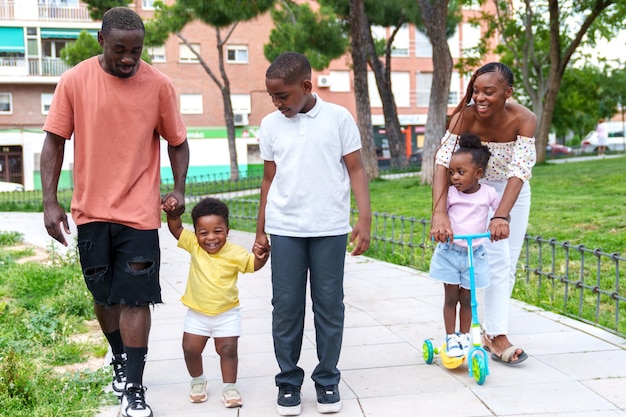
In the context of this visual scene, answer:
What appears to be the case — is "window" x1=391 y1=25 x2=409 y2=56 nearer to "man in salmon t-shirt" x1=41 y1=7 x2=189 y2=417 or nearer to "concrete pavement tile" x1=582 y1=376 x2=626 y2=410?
"concrete pavement tile" x1=582 y1=376 x2=626 y2=410

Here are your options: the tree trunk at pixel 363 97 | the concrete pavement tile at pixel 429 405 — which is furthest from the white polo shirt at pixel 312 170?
the tree trunk at pixel 363 97

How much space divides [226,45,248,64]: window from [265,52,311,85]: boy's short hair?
129ft

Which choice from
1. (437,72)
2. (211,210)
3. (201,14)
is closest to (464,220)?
(211,210)

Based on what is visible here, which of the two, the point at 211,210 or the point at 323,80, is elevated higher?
the point at 323,80

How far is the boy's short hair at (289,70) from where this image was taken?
3713mm

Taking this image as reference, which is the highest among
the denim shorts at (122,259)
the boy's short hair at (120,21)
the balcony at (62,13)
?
the balcony at (62,13)

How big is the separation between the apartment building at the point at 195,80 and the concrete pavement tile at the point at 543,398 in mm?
31600

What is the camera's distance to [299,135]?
3861mm

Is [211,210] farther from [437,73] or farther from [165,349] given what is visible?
[437,73]

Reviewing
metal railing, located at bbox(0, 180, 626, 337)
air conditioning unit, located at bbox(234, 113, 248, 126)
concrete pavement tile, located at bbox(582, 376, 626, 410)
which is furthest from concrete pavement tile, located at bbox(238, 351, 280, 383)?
air conditioning unit, located at bbox(234, 113, 248, 126)

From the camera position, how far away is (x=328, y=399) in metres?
3.85

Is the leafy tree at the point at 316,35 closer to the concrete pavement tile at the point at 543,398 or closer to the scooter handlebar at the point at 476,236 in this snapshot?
the scooter handlebar at the point at 476,236

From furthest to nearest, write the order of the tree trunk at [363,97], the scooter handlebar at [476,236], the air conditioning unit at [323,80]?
1. the air conditioning unit at [323,80]
2. the tree trunk at [363,97]
3. the scooter handlebar at [476,236]

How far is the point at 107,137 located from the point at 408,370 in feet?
6.83
